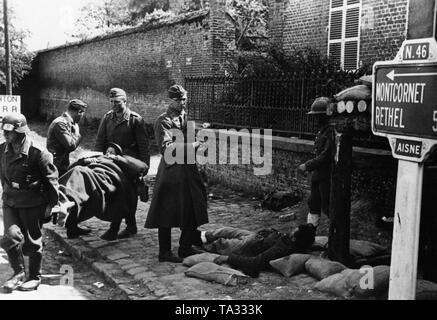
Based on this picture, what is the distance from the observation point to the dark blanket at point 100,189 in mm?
6844

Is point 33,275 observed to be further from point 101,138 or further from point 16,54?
point 16,54

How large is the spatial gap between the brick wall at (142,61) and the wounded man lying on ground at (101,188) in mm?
8468

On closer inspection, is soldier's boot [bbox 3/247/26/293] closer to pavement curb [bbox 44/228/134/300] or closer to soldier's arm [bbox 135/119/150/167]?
pavement curb [bbox 44/228/134/300]

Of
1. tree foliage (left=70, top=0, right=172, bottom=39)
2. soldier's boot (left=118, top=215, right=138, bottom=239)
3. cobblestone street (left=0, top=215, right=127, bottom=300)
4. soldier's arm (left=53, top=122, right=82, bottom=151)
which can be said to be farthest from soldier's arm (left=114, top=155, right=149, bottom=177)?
tree foliage (left=70, top=0, right=172, bottom=39)

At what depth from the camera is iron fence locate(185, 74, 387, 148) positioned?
9930mm

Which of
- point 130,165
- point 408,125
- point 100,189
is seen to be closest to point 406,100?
point 408,125

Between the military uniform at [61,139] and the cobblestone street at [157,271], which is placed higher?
the military uniform at [61,139]

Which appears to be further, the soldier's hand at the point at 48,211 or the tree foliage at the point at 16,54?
the tree foliage at the point at 16,54

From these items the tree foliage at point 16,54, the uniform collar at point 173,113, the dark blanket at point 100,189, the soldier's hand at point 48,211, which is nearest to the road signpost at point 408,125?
the uniform collar at point 173,113

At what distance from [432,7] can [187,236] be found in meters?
4.35

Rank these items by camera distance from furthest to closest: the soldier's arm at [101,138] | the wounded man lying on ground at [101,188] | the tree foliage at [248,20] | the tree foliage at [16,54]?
the tree foliage at [16,54]
the tree foliage at [248,20]
the soldier's arm at [101,138]
the wounded man lying on ground at [101,188]

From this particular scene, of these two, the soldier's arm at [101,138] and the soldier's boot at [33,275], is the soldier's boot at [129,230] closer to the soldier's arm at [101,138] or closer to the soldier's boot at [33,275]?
the soldier's arm at [101,138]

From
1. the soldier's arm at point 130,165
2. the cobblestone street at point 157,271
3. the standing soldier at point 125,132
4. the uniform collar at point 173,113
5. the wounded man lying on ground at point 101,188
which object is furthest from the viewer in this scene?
the standing soldier at point 125,132

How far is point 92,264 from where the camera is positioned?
21.8 feet
